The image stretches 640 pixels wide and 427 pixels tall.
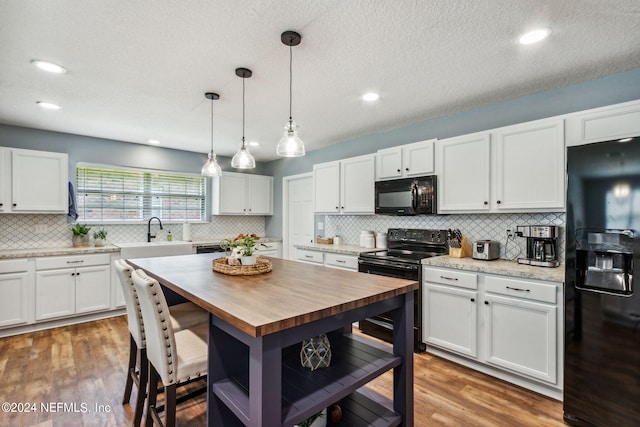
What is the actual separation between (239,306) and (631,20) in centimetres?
262

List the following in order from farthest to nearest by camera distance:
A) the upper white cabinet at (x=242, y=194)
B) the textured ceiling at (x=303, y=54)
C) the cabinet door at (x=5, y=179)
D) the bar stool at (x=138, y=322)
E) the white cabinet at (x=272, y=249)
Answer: the white cabinet at (x=272, y=249) → the upper white cabinet at (x=242, y=194) → the cabinet door at (x=5, y=179) → the bar stool at (x=138, y=322) → the textured ceiling at (x=303, y=54)

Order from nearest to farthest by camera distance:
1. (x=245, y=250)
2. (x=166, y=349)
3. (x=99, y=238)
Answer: (x=166, y=349), (x=245, y=250), (x=99, y=238)

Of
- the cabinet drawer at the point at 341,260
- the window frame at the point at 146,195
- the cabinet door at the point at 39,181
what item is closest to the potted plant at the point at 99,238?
the window frame at the point at 146,195

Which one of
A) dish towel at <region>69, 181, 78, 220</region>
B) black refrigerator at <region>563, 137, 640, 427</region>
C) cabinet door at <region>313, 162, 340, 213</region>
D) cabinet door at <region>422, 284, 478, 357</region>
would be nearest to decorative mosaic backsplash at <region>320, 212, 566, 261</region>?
cabinet door at <region>313, 162, 340, 213</region>

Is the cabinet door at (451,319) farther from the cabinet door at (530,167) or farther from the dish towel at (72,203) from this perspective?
the dish towel at (72,203)

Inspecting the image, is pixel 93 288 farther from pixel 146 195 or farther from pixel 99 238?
pixel 146 195

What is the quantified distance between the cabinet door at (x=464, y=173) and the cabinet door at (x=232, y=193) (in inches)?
139

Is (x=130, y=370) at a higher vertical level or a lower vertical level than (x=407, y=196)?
lower

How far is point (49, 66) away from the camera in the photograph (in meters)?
2.29

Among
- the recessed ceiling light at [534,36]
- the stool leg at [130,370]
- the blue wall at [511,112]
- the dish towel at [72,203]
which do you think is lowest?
the stool leg at [130,370]

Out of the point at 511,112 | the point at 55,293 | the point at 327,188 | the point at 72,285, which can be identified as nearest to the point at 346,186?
the point at 327,188

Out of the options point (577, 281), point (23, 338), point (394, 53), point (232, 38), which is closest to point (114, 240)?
point (23, 338)

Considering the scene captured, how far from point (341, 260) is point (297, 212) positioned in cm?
196

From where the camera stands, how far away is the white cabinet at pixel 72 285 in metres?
3.60
